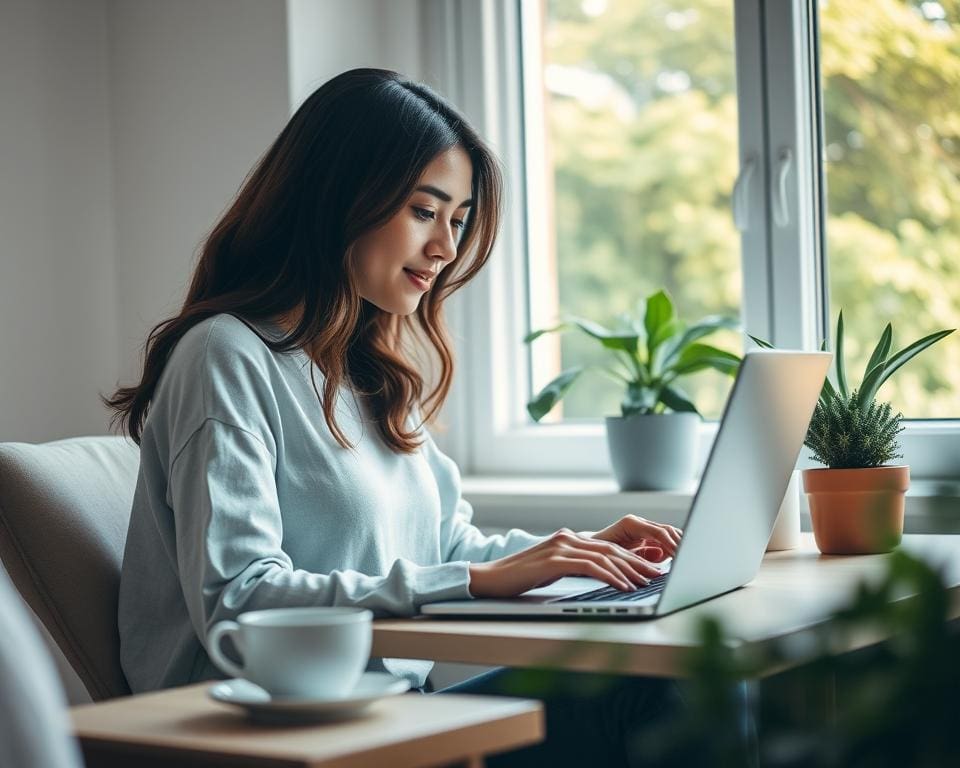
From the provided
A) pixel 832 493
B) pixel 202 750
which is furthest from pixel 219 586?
pixel 832 493

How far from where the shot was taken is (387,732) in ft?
2.55

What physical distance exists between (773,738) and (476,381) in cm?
201

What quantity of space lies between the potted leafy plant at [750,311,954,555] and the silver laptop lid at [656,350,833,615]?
0.21 meters

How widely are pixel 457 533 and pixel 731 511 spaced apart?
60 centimetres

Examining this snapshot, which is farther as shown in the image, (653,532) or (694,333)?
(694,333)

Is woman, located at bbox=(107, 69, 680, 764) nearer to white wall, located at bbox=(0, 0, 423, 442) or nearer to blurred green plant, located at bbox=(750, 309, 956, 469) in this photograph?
blurred green plant, located at bbox=(750, 309, 956, 469)

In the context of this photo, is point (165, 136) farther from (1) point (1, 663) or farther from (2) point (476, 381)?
(1) point (1, 663)

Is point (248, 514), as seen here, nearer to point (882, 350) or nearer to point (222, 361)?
point (222, 361)

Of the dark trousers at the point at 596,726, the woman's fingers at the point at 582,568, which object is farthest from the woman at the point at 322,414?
the dark trousers at the point at 596,726

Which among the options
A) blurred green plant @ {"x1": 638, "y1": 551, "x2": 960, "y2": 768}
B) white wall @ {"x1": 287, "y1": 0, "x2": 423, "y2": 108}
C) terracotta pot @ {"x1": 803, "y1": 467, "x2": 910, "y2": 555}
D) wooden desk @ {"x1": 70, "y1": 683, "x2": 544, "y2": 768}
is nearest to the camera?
blurred green plant @ {"x1": 638, "y1": 551, "x2": 960, "y2": 768}

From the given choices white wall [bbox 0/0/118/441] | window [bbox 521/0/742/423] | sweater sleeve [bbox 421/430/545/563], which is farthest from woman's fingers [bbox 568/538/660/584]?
white wall [bbox 0/0/118/441]

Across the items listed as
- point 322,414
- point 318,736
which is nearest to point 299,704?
point 318,736

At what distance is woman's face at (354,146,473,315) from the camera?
5.05 feet

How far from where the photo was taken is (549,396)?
2.04 metres
